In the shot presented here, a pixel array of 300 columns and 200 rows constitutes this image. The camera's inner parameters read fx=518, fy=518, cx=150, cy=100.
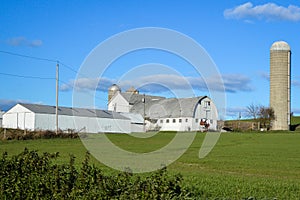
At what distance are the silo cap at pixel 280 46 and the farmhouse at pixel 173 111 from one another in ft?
61.9

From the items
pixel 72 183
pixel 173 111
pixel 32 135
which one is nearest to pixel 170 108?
pixel 173 111

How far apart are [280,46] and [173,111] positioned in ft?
92.5

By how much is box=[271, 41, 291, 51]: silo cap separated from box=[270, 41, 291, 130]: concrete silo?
0.16m

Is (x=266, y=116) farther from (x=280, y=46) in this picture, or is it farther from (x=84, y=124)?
(x=84, y=124)

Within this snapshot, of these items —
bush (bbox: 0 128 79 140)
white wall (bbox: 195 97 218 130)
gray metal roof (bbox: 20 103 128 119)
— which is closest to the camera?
bush (bbox: 0 128 79 140)

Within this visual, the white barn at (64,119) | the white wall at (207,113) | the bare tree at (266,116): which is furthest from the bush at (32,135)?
the bare tree at (266,116)

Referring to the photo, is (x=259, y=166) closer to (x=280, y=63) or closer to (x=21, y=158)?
(x=21, y=158)

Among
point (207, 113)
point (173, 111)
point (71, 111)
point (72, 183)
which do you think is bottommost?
point (72, 183)

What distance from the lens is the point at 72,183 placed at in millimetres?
11898

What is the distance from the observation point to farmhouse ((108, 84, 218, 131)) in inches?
3925

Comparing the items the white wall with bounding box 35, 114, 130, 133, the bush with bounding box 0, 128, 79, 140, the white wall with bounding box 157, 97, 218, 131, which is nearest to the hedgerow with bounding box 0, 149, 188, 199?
the bush with bounding box 0, 128, 79, 140

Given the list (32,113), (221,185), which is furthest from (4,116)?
(221,185)

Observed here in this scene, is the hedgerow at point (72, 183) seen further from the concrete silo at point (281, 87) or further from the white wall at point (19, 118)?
the concrete silo at point (281, 87)

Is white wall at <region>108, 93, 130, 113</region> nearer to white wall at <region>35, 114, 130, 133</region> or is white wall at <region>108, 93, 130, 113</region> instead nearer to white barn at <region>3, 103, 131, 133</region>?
white barn at <region>3, 103, 131, 133</region>
